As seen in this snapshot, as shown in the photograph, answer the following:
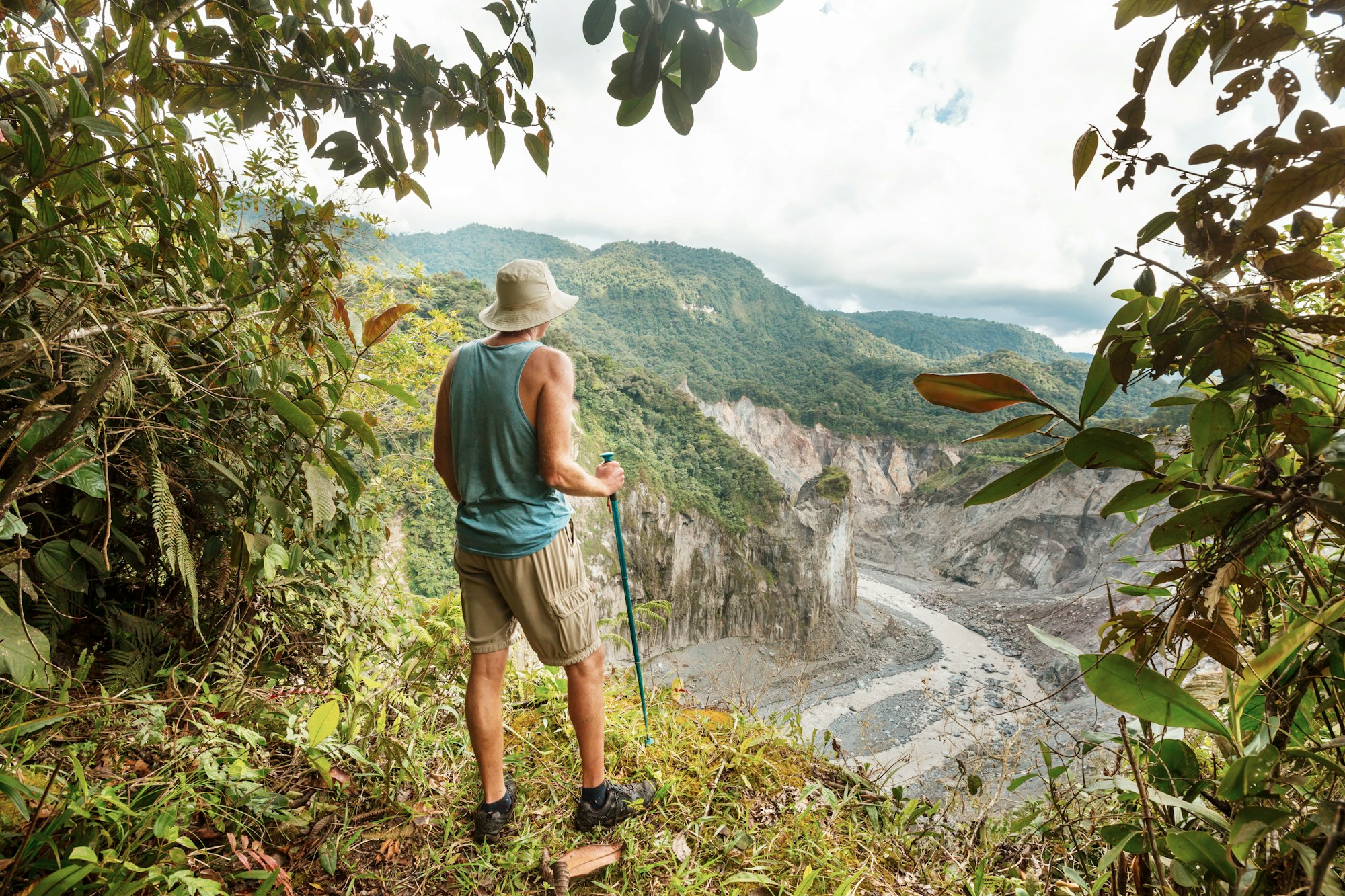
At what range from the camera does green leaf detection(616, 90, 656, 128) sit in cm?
70

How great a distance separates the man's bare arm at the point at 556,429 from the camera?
4.75ft

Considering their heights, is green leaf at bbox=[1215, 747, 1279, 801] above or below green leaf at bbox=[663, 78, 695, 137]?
below

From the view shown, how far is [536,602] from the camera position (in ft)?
4.89

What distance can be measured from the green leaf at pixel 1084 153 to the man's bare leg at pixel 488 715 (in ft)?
4.79

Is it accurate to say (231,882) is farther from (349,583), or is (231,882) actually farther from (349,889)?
(349,583)

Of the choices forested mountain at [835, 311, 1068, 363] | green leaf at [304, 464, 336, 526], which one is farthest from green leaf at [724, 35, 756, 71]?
forested mountain at [835, 311, 1068, 363]

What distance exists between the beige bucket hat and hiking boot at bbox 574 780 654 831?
1.34 metres

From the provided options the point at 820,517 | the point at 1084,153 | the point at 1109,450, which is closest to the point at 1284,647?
the point at 1109,450

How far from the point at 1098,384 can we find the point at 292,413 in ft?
4.82

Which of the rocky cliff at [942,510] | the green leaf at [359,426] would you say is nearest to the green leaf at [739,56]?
the green leaf at [359,426]

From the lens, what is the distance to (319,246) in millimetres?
1624

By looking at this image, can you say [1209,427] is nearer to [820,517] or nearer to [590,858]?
[590,858]

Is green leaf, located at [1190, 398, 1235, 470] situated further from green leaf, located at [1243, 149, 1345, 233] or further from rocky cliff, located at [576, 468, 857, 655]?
rocky cliff, located at [576, 468, 857, 655]

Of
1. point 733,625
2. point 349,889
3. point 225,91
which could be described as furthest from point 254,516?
point 733,625
